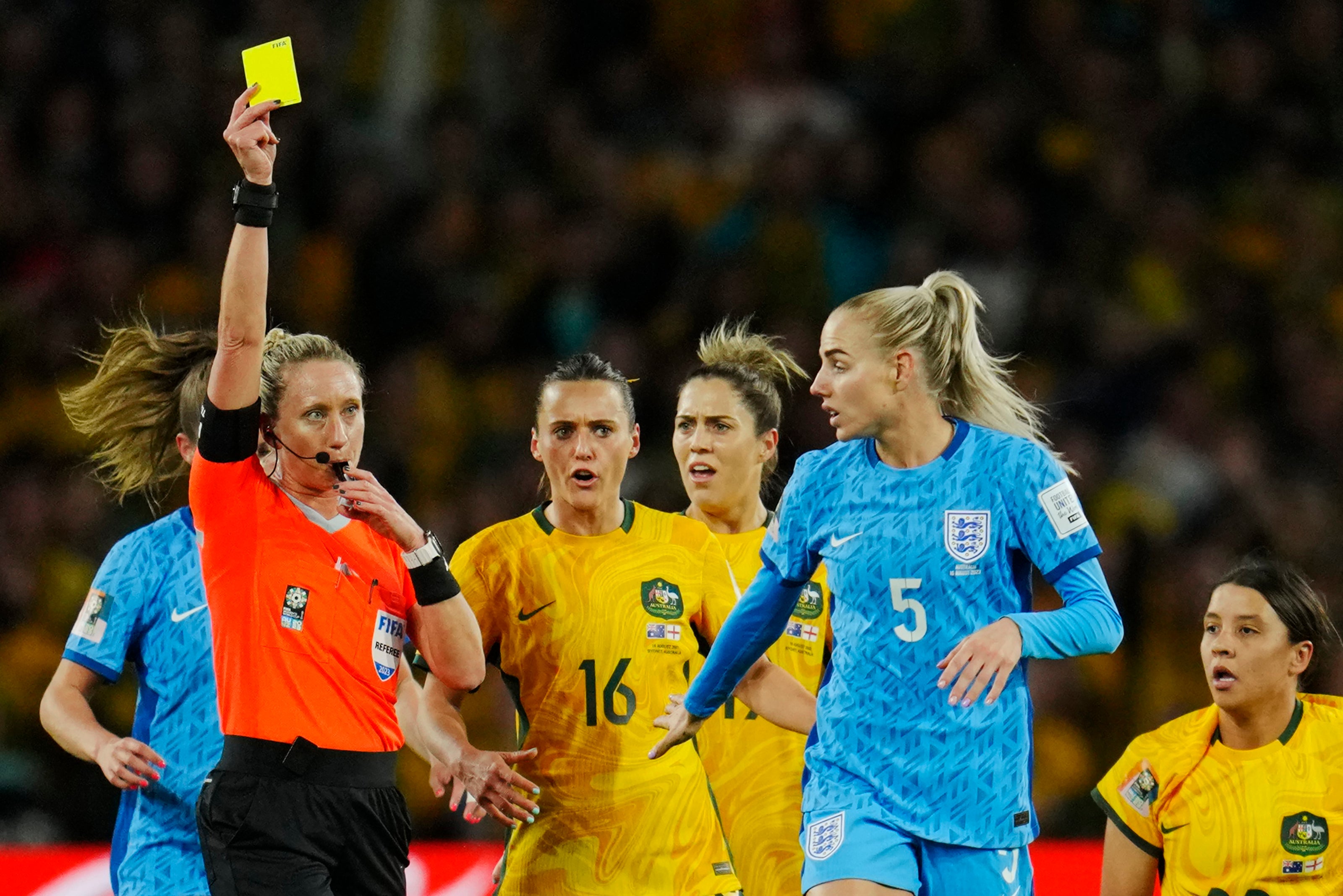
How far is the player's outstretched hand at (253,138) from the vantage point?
3854 mm

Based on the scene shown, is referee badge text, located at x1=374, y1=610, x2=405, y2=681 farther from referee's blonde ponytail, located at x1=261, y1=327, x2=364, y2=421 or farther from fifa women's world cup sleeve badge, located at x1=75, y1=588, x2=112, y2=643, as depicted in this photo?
fifa women's world cup sleeve badge, located at x1=75, y1=588, x2=112, y2=643

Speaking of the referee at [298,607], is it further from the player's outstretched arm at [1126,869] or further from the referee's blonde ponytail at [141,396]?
the player's outstretched arm at [1126,869]

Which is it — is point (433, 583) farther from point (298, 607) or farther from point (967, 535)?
point (967, 535)

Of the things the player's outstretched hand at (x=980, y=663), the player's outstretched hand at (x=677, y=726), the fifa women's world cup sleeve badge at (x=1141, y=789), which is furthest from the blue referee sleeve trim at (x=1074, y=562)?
the fifa women's world cup sleeve badge at (x=1141, y=789)

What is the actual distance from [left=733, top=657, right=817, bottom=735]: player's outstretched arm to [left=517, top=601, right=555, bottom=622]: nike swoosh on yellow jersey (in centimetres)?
60

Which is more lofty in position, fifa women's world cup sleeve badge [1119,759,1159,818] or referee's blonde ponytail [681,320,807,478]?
referee's blonde ponytail [681,320,807,478]

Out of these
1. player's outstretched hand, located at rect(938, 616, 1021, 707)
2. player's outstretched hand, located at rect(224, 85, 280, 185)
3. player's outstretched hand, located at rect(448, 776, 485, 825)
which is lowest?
player's outstretched hand, located at rect(448, 776, 485, 825)

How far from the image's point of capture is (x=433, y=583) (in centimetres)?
419

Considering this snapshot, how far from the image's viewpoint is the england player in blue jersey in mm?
4594

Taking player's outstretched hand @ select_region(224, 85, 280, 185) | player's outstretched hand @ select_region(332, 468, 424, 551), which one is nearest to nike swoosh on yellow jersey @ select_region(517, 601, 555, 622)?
player's outstretched hand @ select_region(332, 468, 424, 551)

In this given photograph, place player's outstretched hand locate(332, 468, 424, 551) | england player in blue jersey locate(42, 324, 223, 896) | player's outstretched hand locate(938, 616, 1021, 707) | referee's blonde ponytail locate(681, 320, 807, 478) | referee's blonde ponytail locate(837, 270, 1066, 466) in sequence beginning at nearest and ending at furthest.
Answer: player's outstretched hand locate(938, 616, 1021, 707), player's outstretched hand locate(332, 468, 424, 551), referee's blonde ponytail locate(837, 270, 1066, 466), england player in blue jersey locate(42, 324, 223, 896), referee's blonde ponytail locate(681, 320, 807, 478)

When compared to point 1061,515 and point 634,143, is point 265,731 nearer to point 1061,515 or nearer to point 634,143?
point 1061,515

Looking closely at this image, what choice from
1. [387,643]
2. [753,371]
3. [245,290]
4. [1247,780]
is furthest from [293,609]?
[1247,780]

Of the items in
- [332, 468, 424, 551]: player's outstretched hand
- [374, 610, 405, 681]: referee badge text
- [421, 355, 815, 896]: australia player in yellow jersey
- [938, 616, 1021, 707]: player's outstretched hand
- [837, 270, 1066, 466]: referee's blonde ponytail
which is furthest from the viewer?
[421, 355, 815, 896]: australia player in yellow jersey
